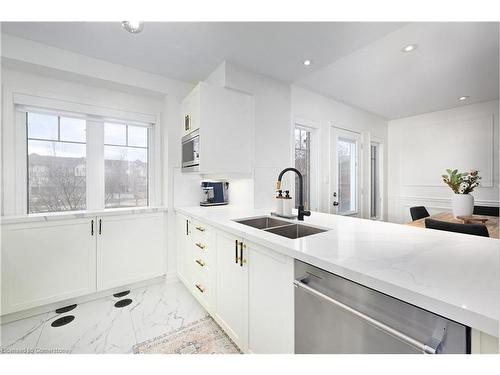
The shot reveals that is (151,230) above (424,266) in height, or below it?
below

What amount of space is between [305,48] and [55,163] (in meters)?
2.68

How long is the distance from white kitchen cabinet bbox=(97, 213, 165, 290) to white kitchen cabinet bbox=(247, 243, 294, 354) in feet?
5.18

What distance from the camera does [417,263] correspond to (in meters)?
0.84

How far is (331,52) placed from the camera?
6.68 ft

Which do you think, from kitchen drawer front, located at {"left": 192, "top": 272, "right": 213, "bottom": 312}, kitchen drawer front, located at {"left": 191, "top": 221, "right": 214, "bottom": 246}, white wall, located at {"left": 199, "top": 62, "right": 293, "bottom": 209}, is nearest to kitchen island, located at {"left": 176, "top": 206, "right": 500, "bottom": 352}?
kitchen drawer front, located at {"left": 191, "top": 221, "right": 214, "bottom": 246}

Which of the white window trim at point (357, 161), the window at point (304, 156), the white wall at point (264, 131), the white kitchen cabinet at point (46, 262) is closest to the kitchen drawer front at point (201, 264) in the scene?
the white wall at point (264, 131)

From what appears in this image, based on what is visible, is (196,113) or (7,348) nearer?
(7,348)

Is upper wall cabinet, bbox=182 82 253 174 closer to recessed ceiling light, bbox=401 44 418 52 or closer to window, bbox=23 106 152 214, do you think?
window, bbox=23 106 152 214

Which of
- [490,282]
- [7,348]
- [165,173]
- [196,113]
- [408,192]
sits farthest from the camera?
[408,192]

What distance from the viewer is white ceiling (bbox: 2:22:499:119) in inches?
67.7

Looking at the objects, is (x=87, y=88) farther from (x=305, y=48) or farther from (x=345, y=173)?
(x=345, y=173)
